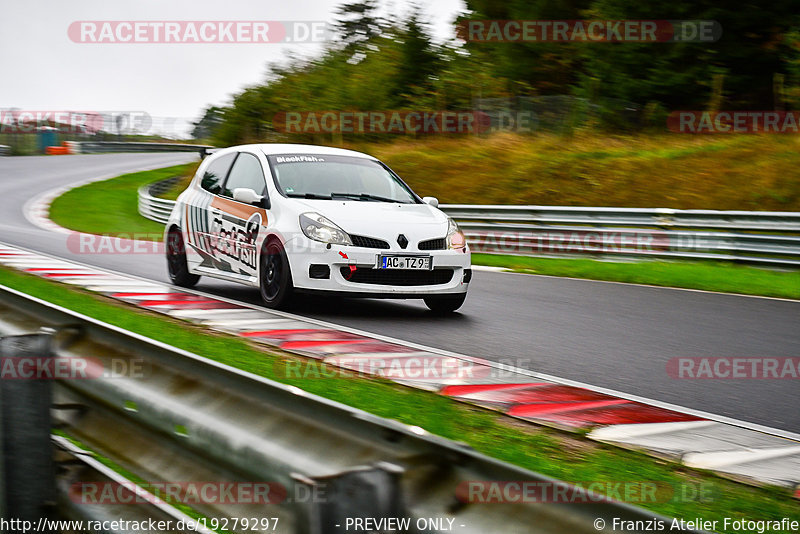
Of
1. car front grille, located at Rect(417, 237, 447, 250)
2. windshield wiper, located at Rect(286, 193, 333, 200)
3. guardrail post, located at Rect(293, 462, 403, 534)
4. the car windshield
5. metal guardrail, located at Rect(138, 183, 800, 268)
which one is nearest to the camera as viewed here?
guardrail post, located at Rect(293, 462, 403, 534)

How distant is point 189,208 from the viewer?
1074 centimetres

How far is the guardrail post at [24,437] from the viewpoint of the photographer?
3238 millimetres

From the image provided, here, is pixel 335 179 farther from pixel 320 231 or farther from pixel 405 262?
pixel 405 262

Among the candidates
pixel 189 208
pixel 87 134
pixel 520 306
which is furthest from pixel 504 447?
pixel 87 134

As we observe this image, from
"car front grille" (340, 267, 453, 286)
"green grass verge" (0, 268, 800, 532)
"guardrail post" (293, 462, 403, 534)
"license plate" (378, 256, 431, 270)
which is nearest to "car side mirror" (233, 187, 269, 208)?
"car front grille" (340, 267, 453, 286)

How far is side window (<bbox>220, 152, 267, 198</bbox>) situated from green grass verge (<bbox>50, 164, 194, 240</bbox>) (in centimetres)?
1126

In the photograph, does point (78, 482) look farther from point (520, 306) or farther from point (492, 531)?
point (520, 306)

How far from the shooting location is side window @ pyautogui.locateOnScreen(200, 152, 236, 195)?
1039 centimetres

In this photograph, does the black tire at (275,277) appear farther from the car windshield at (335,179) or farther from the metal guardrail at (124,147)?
the metal guardrail at (124,147)

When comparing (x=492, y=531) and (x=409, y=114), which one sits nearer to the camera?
(x=492, y=531)

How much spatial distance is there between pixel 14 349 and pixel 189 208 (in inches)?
301

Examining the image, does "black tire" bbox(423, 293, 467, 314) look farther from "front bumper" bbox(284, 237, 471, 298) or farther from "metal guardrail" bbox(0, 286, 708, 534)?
"metal guardrail" bbox(0, 286, 708, 534)

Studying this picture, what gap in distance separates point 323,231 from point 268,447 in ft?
20.3

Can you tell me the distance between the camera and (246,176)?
997 cm
